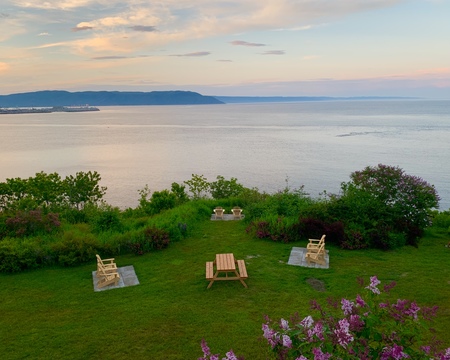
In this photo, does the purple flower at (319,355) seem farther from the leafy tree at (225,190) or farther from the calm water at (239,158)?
the calm water at (239,158)

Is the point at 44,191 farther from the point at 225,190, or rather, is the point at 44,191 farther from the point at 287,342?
the point at 287,342

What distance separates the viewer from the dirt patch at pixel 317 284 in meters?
9.99

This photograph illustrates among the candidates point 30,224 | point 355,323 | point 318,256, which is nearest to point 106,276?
point 30,224

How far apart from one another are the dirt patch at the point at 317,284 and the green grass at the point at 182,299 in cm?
13

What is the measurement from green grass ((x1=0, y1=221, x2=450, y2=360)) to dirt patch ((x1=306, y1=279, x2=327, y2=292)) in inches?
4.9

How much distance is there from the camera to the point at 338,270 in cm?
1119

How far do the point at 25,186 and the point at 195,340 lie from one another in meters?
14.2

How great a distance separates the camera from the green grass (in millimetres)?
7601

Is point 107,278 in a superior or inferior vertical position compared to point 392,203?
inferior

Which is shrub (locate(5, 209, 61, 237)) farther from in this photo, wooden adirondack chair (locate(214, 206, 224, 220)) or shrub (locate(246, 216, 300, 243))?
shrub (locate(246, 216, 300, 243))

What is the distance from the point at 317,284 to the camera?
10242 millimetres

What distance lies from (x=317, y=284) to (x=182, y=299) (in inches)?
144

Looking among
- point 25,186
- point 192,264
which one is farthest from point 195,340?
point 25,186

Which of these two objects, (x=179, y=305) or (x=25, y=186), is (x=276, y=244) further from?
(x=25, y=186)
